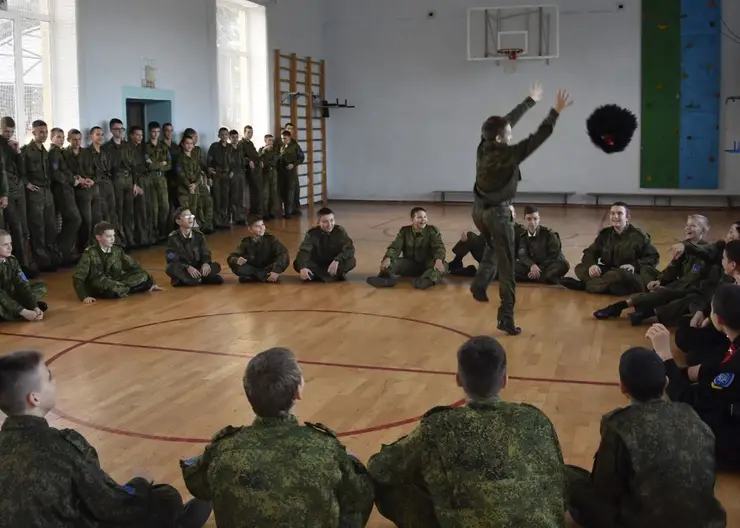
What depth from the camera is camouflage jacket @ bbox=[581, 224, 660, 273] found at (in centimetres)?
835

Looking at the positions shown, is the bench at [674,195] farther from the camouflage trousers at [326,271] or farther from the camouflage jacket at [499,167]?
the camouflage jacket at [499,167]

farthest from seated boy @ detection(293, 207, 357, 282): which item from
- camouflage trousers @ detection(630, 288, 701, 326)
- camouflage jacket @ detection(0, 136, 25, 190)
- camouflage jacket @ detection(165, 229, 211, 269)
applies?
camouflage jacket @ detection(0, 136, 25, 190)

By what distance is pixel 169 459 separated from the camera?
421 cm

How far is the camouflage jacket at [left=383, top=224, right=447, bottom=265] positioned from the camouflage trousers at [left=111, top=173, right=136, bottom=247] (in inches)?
172

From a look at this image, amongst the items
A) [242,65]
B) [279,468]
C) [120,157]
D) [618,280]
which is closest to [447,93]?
[242,65]

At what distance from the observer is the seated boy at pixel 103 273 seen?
8.37 m

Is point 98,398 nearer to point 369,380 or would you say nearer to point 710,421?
point 369,380

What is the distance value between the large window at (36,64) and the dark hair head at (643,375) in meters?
9.74

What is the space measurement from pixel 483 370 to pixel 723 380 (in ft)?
4.86

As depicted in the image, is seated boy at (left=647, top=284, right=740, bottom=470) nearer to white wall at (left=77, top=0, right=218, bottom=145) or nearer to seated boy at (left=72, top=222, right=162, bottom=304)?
seated boy at (left=72, top=222, right=162, bottom=304)

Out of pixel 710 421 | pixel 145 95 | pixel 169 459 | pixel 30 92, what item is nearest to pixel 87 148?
pixel 30 92

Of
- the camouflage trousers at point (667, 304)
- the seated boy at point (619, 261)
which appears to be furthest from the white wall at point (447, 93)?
the camouflage trousers at point (667, 304)

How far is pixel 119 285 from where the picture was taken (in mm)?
8453

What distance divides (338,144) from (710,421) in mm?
16538
